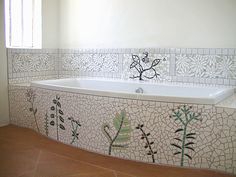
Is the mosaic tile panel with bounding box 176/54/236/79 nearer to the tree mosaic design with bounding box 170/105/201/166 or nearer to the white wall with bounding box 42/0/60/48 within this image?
the tree mosaic design with bounding box 170/105/201/166

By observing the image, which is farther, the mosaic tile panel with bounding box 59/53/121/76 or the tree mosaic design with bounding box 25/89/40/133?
the mosaic tile panel with bounding box 59/53/121/76

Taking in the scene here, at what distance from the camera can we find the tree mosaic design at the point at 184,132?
210cm

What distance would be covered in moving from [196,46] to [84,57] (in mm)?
1697

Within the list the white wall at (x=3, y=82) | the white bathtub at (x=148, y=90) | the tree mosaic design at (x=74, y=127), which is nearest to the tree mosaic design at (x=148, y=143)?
the white bathtub at (x=148, y=90)

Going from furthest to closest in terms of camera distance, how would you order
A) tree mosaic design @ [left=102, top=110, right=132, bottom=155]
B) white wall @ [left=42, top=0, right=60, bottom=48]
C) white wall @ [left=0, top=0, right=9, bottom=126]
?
white wall @ [left=42, top=0, right=60, bottom=48] < white wall @ [left=0, top=0, right=9, bottom=126] < tree mosaic design @ [left=102, top=110, right=132, bottom=155]

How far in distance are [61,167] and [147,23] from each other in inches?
83.9

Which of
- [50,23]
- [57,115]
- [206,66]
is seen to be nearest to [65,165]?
[57,115]

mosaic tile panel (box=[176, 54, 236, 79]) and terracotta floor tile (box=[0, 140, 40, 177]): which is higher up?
mosaic tile panel (box=[176, 54, 236, 79])

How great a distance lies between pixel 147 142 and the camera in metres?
2.23

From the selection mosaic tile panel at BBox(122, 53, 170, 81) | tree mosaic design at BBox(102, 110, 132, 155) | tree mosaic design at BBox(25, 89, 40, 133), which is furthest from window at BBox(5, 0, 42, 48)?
tree mosaic design at BBox(102, 110, 132, 155)

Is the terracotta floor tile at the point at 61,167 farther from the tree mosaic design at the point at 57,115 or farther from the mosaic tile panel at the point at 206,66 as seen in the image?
the mosaic tile panel at the point at 206,66

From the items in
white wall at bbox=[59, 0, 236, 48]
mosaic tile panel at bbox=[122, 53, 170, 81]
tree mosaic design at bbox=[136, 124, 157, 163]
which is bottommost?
tree mosaic design at bbox=[136, 124, 157, 163]

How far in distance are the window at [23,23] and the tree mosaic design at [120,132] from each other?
6.56ft

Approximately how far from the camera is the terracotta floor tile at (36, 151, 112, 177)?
2.02 metres
